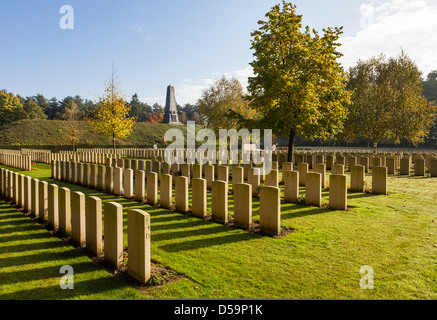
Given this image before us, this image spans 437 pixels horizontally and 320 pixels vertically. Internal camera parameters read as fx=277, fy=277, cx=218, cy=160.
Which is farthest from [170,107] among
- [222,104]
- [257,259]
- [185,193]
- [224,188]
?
[257,259]

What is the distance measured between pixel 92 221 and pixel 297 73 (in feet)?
34.5

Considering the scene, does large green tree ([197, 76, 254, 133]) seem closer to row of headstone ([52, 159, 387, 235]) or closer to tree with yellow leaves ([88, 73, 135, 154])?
tree with yellow leaves ([88, 73, 135, 154])

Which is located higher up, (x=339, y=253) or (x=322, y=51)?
(x=322, y=51)

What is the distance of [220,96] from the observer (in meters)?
28.8

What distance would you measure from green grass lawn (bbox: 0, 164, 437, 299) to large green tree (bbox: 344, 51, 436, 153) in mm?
19282

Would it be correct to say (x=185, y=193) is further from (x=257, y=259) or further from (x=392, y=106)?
(x=392, y=106)

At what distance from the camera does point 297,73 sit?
1191 centimetres

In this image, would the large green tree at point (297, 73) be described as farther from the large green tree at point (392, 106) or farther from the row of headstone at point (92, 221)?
the large green tree at point (392, 106)

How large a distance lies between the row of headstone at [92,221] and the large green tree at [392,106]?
2243cm

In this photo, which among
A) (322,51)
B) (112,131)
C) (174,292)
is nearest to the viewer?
(174,292)

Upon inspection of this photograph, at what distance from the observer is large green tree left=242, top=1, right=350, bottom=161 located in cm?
1135
